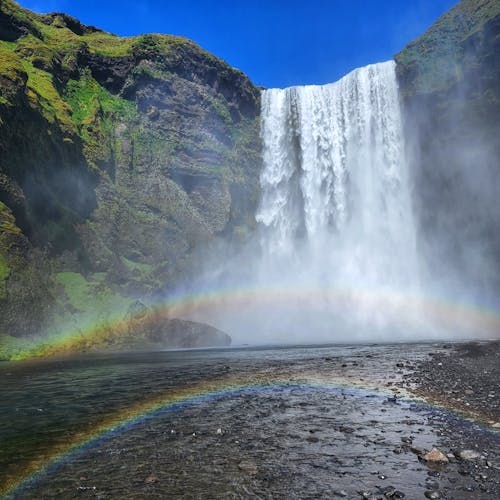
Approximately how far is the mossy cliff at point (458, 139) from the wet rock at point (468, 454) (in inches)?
2289

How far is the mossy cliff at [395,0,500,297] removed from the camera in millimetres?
56688

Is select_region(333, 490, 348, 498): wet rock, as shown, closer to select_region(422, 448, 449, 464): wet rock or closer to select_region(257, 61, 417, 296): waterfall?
select_region(422, 448, 449, 464): wet rock

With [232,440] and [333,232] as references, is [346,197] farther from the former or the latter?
[232,440]

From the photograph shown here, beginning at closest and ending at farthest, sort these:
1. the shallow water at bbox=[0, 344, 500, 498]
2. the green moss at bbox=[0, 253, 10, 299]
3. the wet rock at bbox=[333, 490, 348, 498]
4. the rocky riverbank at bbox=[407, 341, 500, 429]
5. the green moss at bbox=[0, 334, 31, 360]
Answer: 1. the wet rock at bbox=[333, 490, 348, 498]
2. the shallow water at bbox=[0, 344, 500, 498]
3. the rocky riverbank at bbox=[407, 341, 500, 429]
4. the green moss at bbox=[0, 334, 31, 360]
5. the green moss at bbox=[0, 253, 10, 299]

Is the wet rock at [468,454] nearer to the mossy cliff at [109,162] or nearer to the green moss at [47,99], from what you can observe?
the mossy cliff at [109,162]

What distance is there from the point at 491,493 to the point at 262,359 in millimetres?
22226

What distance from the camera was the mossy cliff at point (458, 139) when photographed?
56.7 m

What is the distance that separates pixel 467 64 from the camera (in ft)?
190

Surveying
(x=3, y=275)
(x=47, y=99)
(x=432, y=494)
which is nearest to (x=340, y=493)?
(x=432, y=494)

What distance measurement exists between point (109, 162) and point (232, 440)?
234 ft

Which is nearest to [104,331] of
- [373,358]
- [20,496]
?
[373,358]

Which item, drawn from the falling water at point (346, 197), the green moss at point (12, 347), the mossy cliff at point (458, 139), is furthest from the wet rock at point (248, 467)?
the mossy cliff at point (458, 139)

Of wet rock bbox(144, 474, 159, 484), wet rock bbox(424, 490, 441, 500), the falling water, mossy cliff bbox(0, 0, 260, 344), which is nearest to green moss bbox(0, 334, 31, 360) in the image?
mossy cliff bbox(0, 0, 260, 344)

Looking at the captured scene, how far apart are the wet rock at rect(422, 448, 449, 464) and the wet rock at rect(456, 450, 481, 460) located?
339 mm
